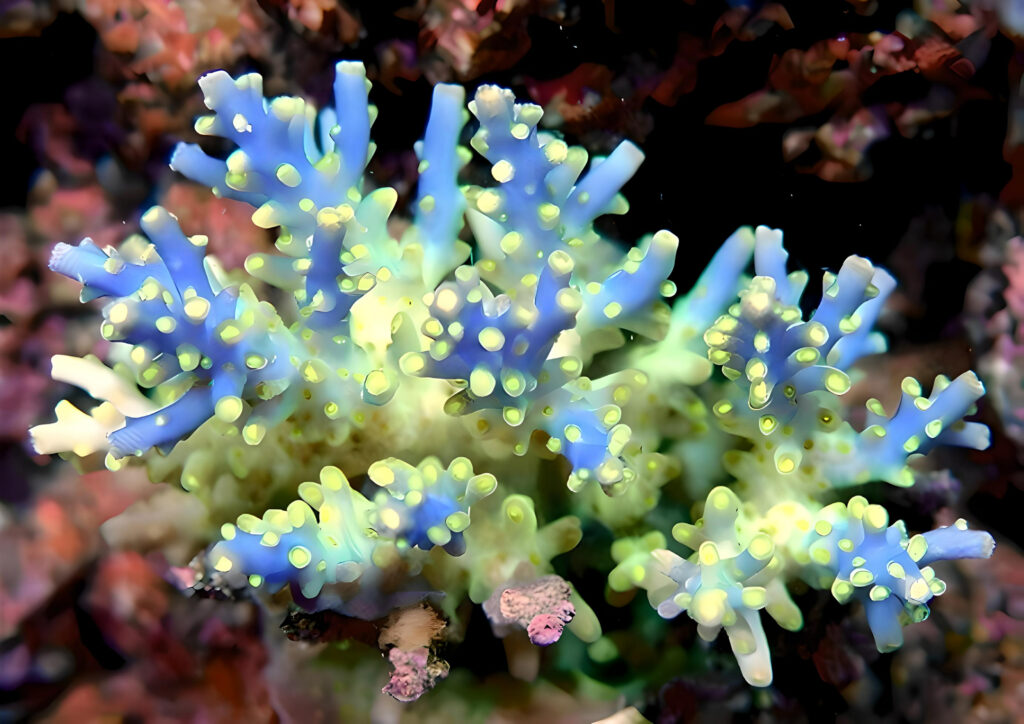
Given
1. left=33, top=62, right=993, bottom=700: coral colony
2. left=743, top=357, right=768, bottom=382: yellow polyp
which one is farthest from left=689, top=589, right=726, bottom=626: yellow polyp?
left=743, top=357, right=768, bottom=382: yellow polyp

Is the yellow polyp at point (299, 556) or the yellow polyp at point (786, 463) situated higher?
the yellow polyp at point (299, 556)

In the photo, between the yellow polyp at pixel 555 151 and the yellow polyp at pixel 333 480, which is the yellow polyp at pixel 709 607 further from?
the yellow polyp at pixel 555 151

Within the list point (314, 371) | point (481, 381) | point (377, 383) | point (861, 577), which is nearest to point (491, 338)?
point (481, 381)

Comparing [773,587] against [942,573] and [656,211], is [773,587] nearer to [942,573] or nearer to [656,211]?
[942,573]

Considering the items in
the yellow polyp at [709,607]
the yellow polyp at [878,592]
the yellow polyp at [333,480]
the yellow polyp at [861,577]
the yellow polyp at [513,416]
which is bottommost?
the yellow polyp at [878,592]

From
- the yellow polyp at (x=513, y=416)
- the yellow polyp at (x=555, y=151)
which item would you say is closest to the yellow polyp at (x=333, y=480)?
the yellow polyp at (x=513, y=416)

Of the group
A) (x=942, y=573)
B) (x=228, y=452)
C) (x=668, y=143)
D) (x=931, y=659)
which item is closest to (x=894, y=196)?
(x=668, y=143)

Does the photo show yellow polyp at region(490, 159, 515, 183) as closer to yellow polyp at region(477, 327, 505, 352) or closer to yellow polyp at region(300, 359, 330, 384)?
yellow polyp at region(477, 327, 505, 352)

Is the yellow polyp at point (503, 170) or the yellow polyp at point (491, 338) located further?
the yellow polyp at point (503, 170)

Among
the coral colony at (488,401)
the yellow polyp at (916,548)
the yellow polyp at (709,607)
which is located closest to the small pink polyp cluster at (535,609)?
the coral colony at (488,401)
